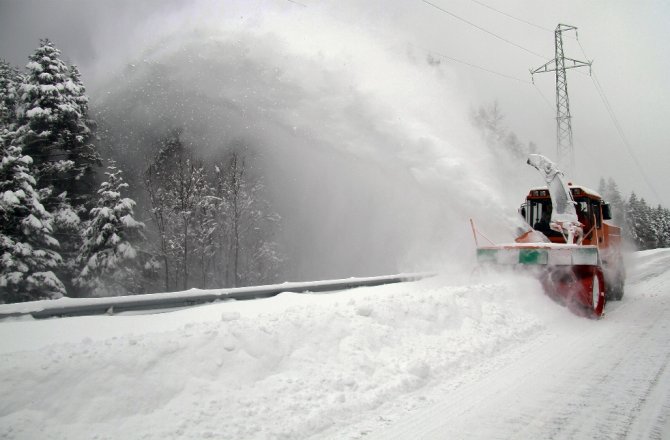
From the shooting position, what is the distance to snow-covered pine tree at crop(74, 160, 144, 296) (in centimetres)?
2050

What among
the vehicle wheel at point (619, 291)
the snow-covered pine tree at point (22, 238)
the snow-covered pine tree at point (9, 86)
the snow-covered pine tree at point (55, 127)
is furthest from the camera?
the snow-covered pine tree at point (9, 86)

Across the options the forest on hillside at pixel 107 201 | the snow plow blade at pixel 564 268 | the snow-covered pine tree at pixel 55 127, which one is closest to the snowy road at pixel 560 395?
the snow plow blade at pixel 564 268

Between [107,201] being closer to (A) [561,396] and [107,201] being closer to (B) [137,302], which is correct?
(B) [137,302]

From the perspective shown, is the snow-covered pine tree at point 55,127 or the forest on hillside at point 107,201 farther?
the snow-covered pine tree at point 55,127

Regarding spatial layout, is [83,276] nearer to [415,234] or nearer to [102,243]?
[102,243]

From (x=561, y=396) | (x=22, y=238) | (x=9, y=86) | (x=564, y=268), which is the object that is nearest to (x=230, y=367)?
(x=561, y=396)

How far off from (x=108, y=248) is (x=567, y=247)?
2067 cm

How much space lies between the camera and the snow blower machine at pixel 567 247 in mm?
8109

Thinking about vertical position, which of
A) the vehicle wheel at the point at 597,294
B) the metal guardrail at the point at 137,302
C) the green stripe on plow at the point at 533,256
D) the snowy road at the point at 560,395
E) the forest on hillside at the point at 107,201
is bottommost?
the snowy road at the point at 560,395

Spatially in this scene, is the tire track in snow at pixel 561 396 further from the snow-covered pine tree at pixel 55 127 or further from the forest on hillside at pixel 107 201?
the snow-covered pine tree at pixel 55 127

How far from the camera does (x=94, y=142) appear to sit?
24.0 metres

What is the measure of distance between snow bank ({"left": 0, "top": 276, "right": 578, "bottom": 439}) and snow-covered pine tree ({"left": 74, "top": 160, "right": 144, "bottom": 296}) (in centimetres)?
1699

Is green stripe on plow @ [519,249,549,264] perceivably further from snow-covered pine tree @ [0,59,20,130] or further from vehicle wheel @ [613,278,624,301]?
snow-covered pine tree @ [0,59,20,130]

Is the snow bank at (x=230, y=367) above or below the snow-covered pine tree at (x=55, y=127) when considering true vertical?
below
